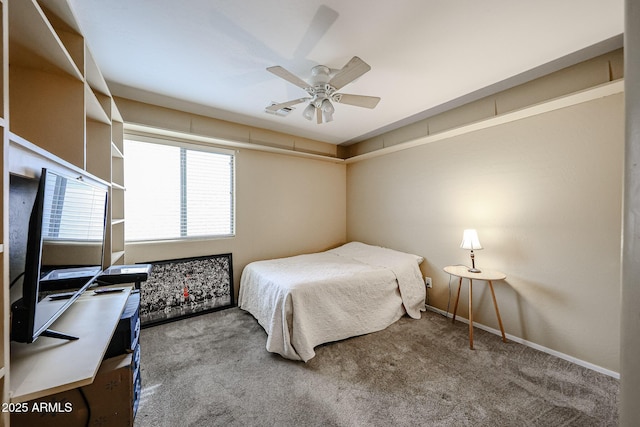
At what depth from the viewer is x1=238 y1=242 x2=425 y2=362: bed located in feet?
7.36

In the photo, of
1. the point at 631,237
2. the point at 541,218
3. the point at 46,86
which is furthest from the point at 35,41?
the point at 541,218

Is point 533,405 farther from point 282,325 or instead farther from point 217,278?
point 217,278

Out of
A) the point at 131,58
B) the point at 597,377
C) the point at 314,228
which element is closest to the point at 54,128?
the point at 131,58

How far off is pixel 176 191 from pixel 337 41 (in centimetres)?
252

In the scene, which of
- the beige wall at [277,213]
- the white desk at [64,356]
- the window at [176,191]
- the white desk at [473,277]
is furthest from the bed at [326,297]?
the white desk at [64,356]

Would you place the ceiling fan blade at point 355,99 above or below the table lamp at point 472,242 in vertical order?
above

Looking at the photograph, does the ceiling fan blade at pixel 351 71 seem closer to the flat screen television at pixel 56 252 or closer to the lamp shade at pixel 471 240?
the flat screen television at pixel 56 252

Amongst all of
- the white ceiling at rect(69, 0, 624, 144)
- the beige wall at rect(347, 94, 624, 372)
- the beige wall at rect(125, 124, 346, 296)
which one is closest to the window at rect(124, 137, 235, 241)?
the beige wall at rect(125, 124, 346, 296)

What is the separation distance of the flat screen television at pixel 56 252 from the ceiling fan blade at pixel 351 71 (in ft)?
5.69

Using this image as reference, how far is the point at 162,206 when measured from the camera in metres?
3.00

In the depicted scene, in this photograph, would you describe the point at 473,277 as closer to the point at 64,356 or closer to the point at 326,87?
the point at 326,87

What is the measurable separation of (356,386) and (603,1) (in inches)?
118

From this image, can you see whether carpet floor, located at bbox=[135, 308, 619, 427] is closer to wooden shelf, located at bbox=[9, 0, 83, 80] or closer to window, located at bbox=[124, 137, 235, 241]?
window, located at bbox=[124, 137, 235, 241]

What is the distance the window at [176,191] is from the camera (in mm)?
2828
